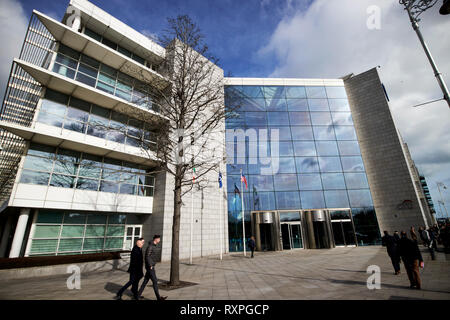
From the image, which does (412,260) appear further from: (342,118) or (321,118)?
(342,118)

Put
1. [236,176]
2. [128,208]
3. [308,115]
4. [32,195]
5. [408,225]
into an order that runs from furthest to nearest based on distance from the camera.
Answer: [308,115] < [236,176] < [408,225] < [128,208] < [32,195]

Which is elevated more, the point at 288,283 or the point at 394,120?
the point at 394,120

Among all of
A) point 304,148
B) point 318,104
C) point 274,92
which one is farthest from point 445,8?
point 318,104

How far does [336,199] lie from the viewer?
22.8 metres

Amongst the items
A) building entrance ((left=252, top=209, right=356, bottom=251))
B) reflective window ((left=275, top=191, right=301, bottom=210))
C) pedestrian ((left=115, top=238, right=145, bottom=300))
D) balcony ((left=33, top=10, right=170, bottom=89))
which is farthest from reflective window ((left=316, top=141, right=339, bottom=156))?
pedestrian ((left=115, top=238, right=145, bottom=300))

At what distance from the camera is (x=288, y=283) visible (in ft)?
26.0

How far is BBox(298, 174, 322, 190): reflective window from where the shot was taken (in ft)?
75.9

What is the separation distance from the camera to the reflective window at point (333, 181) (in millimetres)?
23250

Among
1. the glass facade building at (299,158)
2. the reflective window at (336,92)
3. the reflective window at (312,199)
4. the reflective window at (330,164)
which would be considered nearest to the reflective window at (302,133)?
the glass facade building at (299,158)

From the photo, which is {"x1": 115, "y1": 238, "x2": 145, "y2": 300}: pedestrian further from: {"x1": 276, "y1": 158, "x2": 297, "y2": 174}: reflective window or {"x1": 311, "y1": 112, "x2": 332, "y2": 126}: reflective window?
{"x1": 311, "y1": 112, "x2": 332, "y2": 126}: reflective window

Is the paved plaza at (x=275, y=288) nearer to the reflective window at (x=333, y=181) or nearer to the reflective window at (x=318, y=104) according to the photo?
the reflective window at (x=333, y=181)
